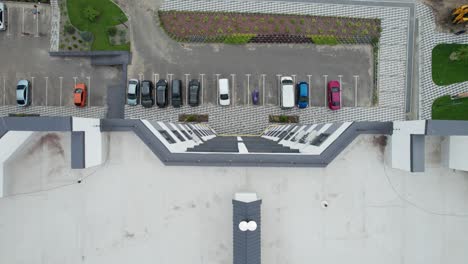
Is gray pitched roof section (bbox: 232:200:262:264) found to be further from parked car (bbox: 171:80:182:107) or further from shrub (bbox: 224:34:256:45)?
shrub (bbox: 224:34:256:45)

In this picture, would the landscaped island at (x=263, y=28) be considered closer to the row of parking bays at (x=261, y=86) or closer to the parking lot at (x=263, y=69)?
the parking lot at (x=263, y=69)

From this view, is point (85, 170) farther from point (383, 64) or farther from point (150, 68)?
point (383, 64)

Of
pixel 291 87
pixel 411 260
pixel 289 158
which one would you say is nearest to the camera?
pixel 289 158

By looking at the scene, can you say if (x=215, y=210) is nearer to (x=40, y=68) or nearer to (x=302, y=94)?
→ (x=302, y=94)

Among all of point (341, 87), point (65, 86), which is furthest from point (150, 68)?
point (341, 87)

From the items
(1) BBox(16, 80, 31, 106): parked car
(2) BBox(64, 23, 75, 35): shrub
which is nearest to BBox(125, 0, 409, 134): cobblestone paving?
(2) BBox(64, 23, 75, 35): shrub

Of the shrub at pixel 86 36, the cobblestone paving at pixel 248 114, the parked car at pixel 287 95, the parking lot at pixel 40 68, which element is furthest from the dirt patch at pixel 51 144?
the parked car at pixel 287 95
